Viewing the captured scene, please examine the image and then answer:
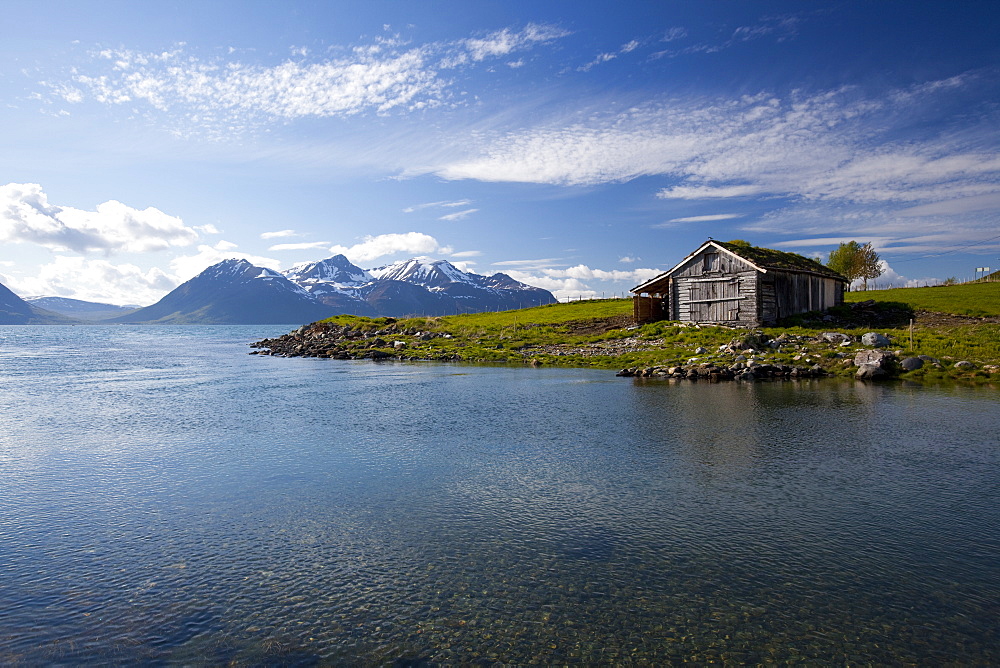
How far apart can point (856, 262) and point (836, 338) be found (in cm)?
8673

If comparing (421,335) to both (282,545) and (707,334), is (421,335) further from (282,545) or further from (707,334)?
(282,545)

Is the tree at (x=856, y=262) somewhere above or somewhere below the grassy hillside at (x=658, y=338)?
above

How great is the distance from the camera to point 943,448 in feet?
58.8

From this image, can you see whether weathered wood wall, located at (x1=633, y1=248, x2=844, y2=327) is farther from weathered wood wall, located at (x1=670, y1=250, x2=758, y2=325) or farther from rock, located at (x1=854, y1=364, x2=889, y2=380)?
rock, located at (x1=854, y1=364, x2=889, y2=380)

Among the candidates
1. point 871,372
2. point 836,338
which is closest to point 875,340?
point 836,338

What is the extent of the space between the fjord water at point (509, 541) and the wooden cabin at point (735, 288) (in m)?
30.8

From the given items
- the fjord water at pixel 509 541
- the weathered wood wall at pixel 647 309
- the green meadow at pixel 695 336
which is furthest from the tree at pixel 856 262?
the fjord water at pixel 509 541

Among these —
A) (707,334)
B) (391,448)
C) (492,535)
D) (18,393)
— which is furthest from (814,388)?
(18,393)

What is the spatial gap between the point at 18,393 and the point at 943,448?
47997mm

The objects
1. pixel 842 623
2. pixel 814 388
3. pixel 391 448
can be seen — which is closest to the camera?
pixel 842 623

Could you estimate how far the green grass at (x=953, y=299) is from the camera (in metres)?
55.6

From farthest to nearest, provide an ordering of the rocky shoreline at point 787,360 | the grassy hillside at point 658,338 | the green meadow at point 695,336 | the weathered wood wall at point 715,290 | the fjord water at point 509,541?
the weathered wood wall at point 715,290, the grassy hillside at point 658,338, the green meadow at point 695,336, the rocky shoreline at point 787,360, the fjord water at point 509,541

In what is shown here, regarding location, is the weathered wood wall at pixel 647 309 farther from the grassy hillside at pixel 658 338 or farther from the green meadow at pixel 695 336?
the grassy hillside at pixel 658 338

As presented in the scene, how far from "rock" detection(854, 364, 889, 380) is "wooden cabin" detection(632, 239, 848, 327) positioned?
57.1ft
